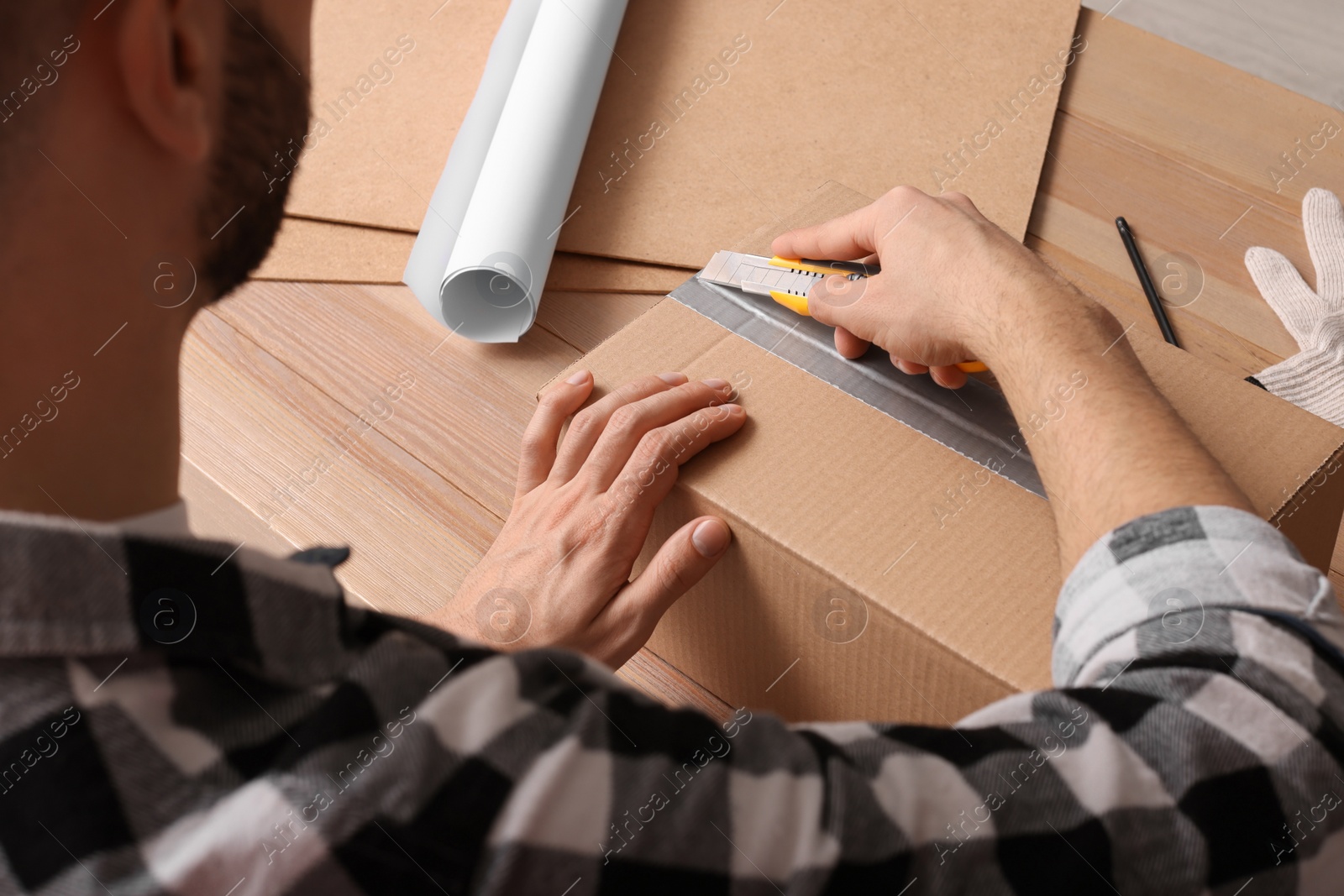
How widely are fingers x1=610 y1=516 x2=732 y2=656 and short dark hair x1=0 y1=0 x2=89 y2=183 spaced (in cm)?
40

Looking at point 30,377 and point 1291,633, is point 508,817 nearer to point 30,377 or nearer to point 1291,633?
point 30,377

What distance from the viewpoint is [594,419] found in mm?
673

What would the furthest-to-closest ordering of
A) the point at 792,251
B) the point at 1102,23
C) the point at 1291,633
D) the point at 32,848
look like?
1. the point at 1102,23
2. the point at 792,251
3. the point at 1291,633
4. the point at 32,848

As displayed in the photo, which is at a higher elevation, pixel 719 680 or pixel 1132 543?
pixel 1132 543

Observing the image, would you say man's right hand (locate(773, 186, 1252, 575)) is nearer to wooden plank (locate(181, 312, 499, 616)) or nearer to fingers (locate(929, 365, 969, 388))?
fingers (locate(929, 365, 969, 388))

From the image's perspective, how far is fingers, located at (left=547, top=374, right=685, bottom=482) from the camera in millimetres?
666

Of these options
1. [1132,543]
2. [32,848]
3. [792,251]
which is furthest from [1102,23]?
[32,848]

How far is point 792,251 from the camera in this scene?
0.73 meters

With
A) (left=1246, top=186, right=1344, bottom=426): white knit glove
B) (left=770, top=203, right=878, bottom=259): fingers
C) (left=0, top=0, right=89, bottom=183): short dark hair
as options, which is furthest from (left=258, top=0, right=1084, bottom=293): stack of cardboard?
(left=0, top=0, right=89, bottom=183): short dark hair

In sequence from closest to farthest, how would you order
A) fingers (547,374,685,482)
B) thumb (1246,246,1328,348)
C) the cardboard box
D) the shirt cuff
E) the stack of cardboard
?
the shirt cuff, the cardboard box, fingers (547,374,685,482), thumb (1246,246,1328,348), the stack of cardboard

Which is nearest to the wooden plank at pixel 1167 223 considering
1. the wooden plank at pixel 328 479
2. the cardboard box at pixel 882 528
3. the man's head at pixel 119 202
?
the cardboard box at pixel 882 528

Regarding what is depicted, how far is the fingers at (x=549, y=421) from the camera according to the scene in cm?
68

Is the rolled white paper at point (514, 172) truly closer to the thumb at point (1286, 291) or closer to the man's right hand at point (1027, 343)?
the man's right hand at point (1027, 343)

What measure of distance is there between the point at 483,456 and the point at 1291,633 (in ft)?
1.84
